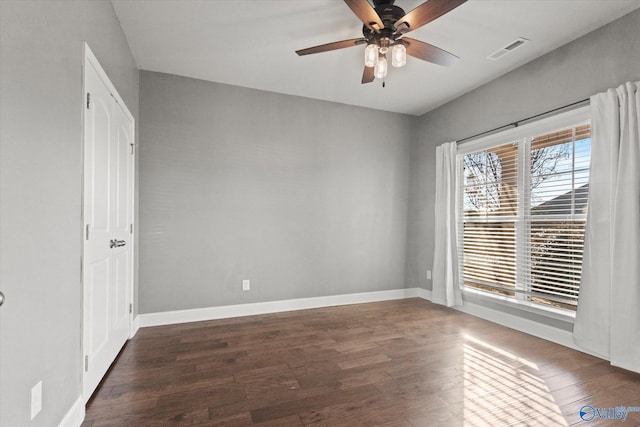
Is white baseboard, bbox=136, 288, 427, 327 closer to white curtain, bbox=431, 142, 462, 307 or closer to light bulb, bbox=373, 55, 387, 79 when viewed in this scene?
white curtain, bbox=431, 142, 462, 307

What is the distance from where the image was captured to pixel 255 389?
2.06 meters

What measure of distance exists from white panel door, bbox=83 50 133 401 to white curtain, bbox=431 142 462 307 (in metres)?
3.64

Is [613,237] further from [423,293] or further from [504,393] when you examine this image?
[423,293]

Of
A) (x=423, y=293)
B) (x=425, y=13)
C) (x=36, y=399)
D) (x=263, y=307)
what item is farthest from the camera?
(x=423, y=293)

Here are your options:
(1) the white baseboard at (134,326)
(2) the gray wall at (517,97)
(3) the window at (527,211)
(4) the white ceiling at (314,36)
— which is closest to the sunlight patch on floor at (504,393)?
(3) the window at (527,211)

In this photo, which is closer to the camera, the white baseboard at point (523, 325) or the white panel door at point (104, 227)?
the white panel door at point (104, 227)

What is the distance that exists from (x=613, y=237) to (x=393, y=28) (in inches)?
93.0

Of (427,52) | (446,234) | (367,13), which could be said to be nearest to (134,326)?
(367,13)

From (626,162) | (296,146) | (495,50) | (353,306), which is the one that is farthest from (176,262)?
(626,162)

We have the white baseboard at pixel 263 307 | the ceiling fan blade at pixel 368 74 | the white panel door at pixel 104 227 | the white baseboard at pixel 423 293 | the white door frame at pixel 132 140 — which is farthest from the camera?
the white baseboard at pixel 423 293

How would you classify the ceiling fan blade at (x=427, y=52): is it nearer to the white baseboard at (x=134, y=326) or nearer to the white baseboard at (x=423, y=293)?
the white baseboard at (x=423, y=293)

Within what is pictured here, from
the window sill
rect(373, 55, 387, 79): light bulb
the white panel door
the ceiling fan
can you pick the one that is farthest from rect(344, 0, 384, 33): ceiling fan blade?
the window sill

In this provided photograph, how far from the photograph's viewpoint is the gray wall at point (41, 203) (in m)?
1.13

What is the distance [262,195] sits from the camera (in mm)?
3832
